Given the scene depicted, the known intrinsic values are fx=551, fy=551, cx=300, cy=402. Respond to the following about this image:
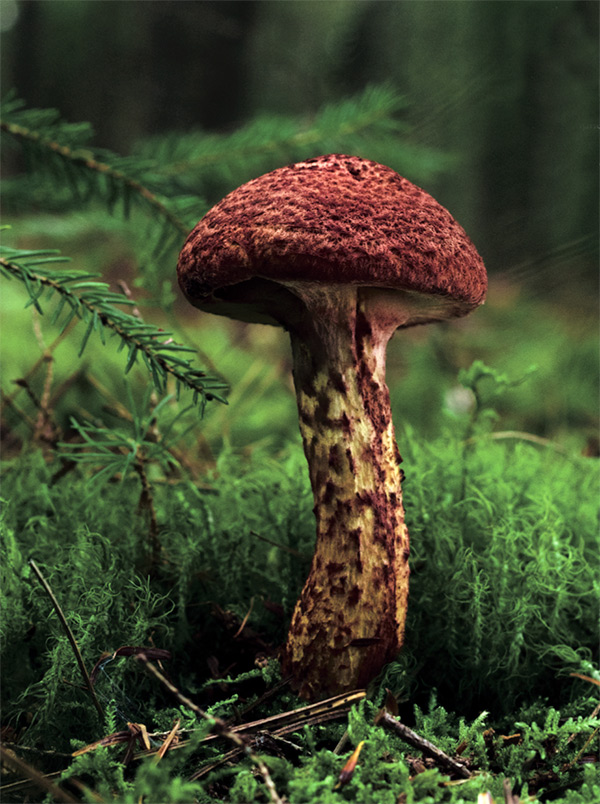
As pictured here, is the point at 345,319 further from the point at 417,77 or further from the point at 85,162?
the point at 417,77

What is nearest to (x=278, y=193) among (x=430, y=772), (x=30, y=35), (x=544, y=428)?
(x=430, y=772)

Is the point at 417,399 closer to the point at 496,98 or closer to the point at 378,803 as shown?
the point at 496,98

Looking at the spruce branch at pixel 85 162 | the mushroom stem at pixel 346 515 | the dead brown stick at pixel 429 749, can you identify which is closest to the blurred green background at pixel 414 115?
the spruce branch at pixel 85 162

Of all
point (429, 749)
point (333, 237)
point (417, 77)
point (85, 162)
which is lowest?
point (429, 749)

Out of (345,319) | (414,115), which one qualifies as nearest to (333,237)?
(345,319)

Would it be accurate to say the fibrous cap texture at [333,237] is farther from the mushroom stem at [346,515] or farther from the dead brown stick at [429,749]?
the dead brown stick at [429,749]

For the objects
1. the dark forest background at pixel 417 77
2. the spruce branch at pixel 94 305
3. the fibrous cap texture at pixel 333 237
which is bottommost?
the spruce branch at pixel 94 305
